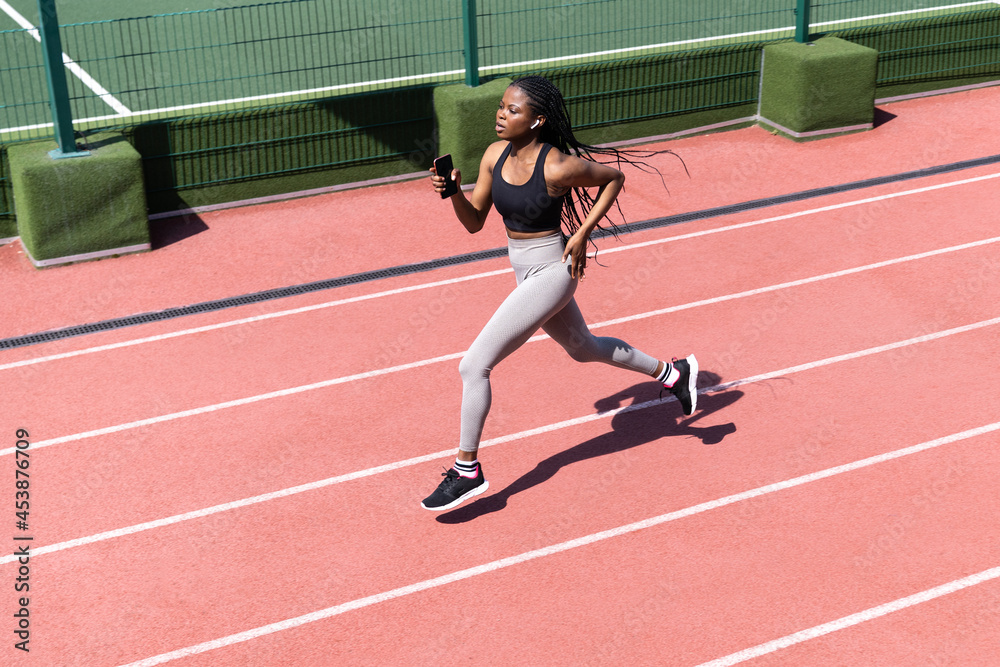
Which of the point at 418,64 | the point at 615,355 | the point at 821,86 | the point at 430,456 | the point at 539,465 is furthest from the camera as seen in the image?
the point at 418,64

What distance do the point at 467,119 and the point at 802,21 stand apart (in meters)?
4.24

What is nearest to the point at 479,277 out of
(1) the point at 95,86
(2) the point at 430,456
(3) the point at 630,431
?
(3) the point at 630,431

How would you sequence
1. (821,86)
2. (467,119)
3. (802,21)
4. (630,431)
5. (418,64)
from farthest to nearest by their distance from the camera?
(418,64) → (802,21) → (821,86) → (467,119) → (630,431)

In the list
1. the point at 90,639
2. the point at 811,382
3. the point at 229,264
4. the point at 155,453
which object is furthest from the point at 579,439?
the point at 229,264

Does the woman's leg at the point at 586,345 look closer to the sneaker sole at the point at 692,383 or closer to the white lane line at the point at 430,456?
the sneaker sole at the point at 692,383

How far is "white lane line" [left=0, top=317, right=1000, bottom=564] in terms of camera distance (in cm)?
648

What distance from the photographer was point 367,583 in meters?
6.03

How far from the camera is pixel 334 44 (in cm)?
1539

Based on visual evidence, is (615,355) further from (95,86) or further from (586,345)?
(95,86)

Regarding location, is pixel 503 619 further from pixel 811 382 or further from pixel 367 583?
pixel 811 382

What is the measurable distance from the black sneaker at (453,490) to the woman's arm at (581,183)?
131cm

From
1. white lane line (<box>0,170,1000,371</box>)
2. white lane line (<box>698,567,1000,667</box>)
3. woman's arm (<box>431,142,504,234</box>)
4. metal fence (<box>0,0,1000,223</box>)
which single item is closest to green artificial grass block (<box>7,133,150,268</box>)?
metal fence (<box>0,0,1000,223</box>)

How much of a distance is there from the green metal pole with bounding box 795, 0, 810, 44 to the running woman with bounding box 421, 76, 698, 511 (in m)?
7.55

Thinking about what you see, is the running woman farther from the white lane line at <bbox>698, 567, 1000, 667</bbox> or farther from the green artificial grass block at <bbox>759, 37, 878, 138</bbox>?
the green artificial grass block at <bbox>759, 37, 878, 138</bbox>
